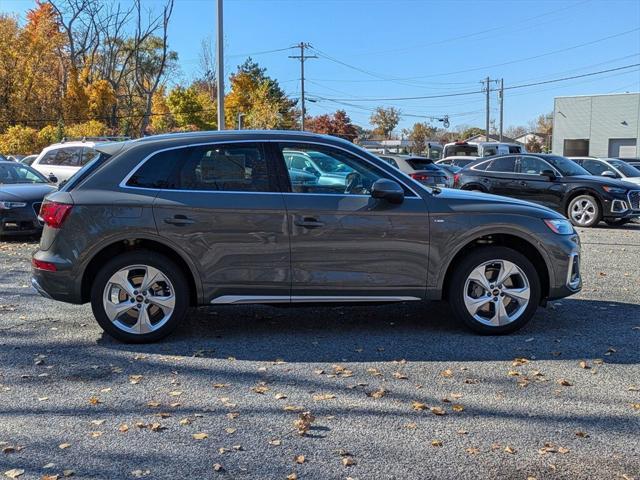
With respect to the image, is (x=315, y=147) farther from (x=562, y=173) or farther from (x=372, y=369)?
(x=562, y=173)

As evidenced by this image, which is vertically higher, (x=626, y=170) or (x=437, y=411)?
(x=626, y=170)

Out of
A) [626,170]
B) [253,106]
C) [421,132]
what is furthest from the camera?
[421,132]

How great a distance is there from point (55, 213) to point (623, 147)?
49054 mm

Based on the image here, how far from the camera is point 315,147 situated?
5.63 m

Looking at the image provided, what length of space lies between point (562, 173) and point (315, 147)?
10.6 m

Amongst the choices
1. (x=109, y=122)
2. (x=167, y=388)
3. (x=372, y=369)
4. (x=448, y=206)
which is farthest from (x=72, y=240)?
(x=109, y=122)

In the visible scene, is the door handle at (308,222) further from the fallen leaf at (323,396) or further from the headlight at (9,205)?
the headlight at (9,205)

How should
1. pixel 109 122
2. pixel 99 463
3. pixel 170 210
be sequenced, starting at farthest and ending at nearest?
pixel 109 122, pixel 170 210, pixel 99 463

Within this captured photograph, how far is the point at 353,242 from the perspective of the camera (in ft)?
17.9

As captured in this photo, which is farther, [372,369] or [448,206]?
[448,206]

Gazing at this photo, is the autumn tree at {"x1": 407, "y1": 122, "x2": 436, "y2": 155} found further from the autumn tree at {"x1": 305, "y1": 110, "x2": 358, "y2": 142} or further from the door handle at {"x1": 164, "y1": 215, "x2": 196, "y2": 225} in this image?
the door handle at {"x1": 164, "y1": 215, "x2": 196, "y2": 225}

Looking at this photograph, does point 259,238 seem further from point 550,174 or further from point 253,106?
point 253,106

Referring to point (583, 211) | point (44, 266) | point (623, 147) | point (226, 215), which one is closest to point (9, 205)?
point (44, 266)

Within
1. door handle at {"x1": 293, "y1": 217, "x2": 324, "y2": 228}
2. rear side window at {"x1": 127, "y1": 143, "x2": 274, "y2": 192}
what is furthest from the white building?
rear side window at {"x1": 127, "y1": 143, "x2": 274, "y2": 192}
